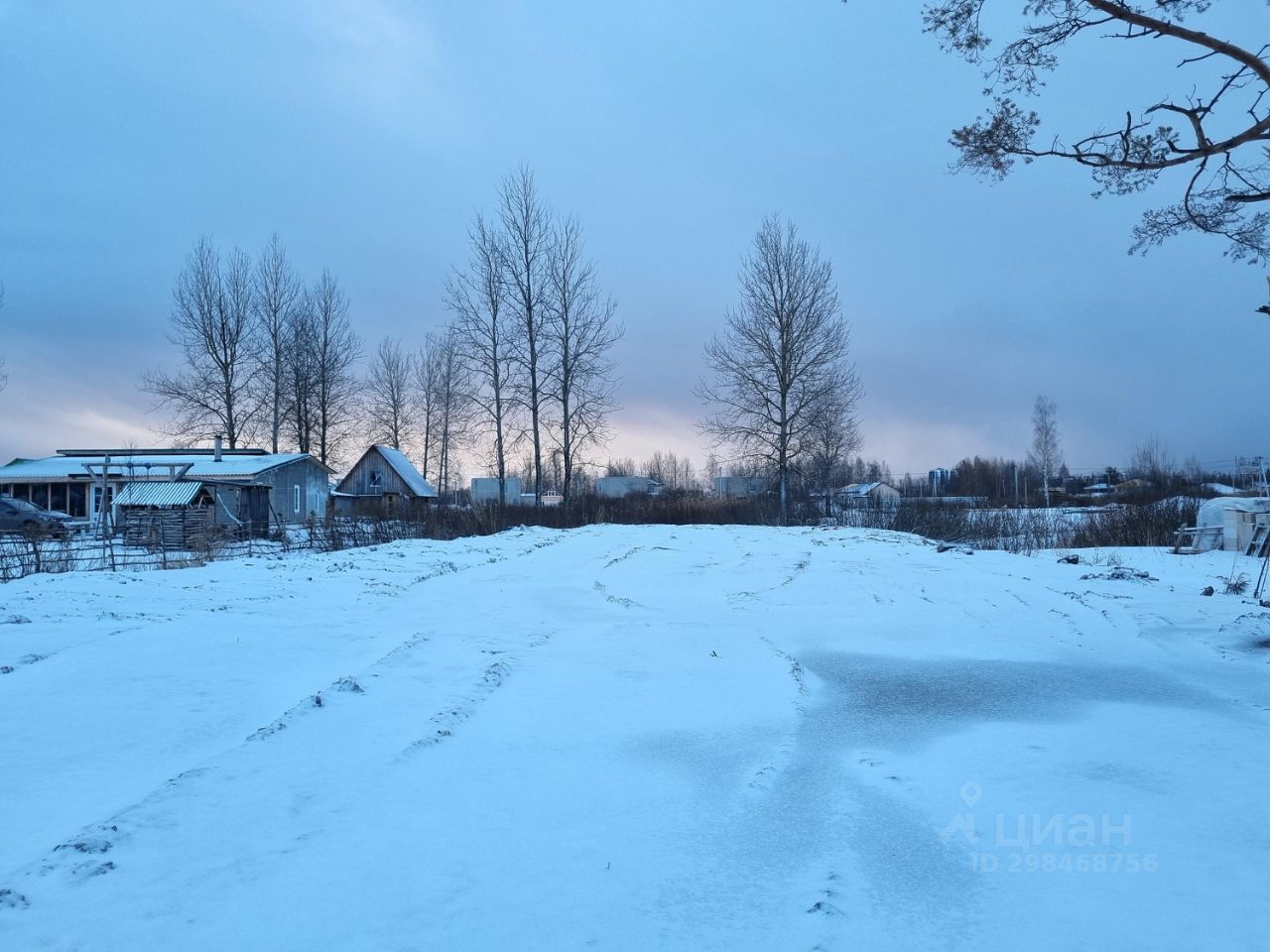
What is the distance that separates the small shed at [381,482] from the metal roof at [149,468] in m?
4.70

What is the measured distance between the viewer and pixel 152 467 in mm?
28344

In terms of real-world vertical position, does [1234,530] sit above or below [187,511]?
below

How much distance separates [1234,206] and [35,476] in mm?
35733

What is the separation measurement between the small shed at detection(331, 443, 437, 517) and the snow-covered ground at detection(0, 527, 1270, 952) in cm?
3054

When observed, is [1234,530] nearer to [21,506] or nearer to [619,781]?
[619,781]

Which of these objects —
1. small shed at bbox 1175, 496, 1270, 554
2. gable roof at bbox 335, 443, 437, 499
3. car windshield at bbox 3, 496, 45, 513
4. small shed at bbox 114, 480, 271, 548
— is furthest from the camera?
gable roof at bbox 335, 443, 437, 499

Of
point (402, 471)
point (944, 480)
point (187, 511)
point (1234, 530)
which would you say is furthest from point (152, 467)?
point (944, 480)

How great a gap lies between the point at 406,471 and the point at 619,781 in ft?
119

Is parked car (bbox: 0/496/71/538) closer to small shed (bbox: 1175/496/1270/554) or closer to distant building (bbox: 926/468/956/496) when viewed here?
small shed (bbox: 1175/496/1270/554)

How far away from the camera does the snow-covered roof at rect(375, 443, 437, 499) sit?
3769cm

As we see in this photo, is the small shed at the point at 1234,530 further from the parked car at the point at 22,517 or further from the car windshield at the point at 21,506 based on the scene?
the car windshield at the point at 21,506

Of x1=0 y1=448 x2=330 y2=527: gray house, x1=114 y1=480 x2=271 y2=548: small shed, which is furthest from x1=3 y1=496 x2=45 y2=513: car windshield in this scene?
x1=114 y1=480 x2=271 y2=548: small shed

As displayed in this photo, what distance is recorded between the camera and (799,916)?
94.3 inches

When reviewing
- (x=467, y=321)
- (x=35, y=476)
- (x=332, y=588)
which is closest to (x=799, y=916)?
(x=332, y=588)
